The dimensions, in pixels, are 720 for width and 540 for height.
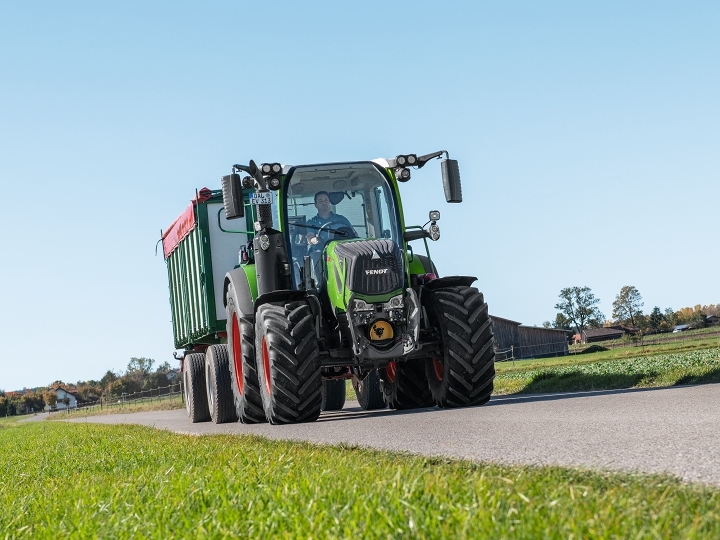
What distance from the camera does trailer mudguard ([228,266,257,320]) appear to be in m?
11.6

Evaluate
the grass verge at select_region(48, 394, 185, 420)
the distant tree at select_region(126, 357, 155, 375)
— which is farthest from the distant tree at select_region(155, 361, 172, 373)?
the grass verge at select_region(48, 394, 185, 420)

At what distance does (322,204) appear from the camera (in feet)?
37.8

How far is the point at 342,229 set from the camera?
11.4 meters

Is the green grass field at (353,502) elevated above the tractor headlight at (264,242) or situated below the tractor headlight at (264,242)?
below

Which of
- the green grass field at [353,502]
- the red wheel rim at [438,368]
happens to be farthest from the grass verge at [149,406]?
the green grass field at [353,502]

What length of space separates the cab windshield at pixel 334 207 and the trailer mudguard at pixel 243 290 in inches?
27.0

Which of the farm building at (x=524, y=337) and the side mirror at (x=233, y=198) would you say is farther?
the farm building at (x=524, y=337)

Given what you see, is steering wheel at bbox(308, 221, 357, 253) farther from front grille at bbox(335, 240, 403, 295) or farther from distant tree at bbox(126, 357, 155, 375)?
distant tree at bbox(126, 357, 155, 375)

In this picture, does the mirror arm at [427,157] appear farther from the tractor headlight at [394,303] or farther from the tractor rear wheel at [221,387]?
the tractor rear wheel at [221,387]

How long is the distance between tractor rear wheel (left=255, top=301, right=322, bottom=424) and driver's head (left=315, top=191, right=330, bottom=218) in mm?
1329

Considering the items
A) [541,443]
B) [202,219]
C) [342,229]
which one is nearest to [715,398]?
[541,443]

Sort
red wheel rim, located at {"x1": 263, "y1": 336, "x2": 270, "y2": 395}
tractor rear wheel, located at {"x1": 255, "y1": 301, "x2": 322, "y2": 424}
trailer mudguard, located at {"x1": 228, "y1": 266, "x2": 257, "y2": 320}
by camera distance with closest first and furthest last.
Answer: tractor rear wheel, located at {"x1": 255, "y1": 301, "x2": 322, "y2": 424}, red wheel rim, located at {"x1": 263, "y1": 336, "x2": 270, "y2": 395}, trailer mudguard, located at {"x1": 228, "y1": 266, "x2": 257, "y2": 320}

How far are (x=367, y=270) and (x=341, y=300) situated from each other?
0.47m

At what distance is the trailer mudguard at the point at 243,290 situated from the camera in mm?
11602
